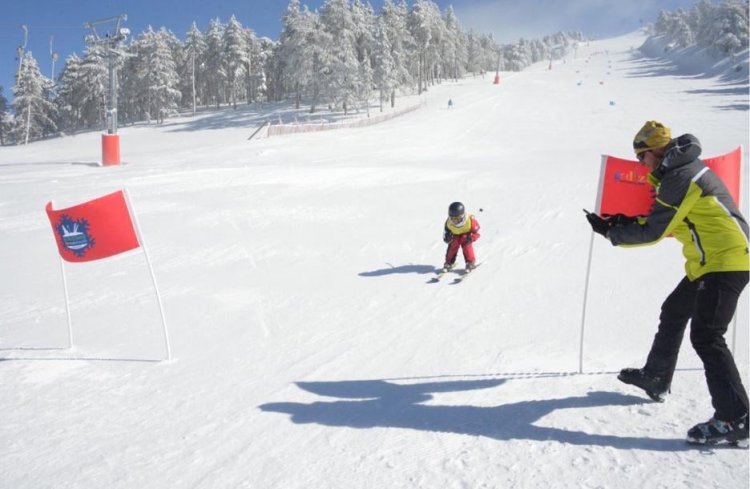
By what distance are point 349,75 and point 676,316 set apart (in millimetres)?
46759

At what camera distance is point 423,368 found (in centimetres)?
457

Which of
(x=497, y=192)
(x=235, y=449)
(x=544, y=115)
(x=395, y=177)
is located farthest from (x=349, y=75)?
(x=235, y=449)

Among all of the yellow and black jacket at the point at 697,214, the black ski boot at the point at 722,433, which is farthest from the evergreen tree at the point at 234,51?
the black ski boot at the point at 722,433

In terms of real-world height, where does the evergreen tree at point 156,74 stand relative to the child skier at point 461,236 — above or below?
above

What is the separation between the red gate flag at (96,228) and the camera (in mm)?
5059

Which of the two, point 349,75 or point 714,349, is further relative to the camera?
point 349,75

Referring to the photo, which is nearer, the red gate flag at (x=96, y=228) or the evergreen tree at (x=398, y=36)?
the red gate flag at (x=96, y=228)

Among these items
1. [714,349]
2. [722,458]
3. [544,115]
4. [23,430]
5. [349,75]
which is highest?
[349,75]

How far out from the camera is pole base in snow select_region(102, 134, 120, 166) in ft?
72.3

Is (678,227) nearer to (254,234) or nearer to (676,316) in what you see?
(676,316)

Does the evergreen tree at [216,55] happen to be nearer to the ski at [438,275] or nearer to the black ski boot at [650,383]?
the ski at [438,275]

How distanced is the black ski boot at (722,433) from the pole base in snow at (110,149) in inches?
940

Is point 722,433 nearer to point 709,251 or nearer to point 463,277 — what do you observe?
point 709,251

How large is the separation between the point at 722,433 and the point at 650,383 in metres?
0.60
